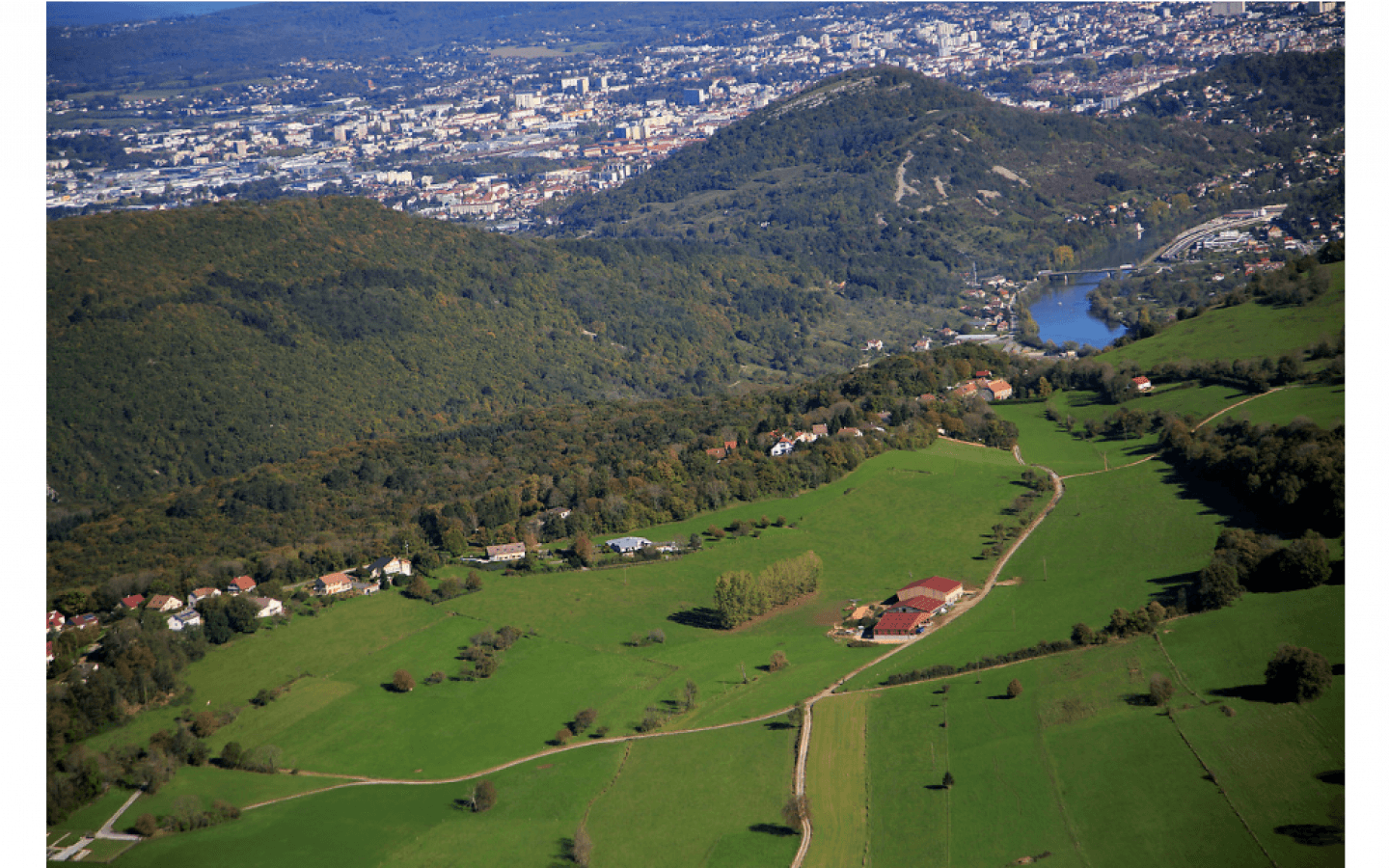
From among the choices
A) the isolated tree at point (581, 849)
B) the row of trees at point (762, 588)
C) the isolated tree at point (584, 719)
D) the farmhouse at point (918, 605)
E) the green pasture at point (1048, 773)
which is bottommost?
the isolated tree at point (584, 719)

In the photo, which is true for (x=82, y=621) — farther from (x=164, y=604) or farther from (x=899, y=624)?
(x=899, y=624)

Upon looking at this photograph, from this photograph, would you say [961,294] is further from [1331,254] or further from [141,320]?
[141,320]

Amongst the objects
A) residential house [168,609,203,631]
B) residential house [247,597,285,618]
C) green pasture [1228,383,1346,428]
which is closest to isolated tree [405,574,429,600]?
residential house [247,597,285,618]

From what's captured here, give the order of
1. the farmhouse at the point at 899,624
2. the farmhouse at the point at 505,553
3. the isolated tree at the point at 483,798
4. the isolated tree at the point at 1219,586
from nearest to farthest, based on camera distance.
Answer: the isolated tree at the point at 483,798 → the isolated tree at the point at 1219,586 → the farmhouse at the point at 899,624 → the farmhouse at the point at 505,553

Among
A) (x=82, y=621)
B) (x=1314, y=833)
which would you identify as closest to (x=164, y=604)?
(x=82, y=621)

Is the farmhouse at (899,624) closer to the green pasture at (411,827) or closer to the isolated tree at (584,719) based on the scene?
the isolated tree at (584,719)

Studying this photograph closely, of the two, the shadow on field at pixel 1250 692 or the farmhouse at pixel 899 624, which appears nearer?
the shadow on field at pixel 1250 692

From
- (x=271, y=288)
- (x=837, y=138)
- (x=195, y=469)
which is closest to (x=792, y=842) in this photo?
(x=195, y=469)

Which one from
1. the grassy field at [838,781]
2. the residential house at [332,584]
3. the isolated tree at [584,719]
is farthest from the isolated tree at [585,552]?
the grassy field at [838,781]
